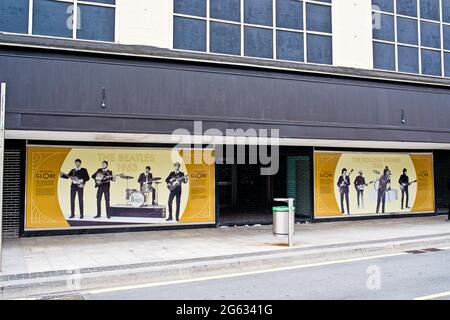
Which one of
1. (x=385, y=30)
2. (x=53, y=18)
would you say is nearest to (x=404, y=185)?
(x=385, y=30)

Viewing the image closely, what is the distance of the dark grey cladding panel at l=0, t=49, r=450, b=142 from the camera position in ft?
33.5

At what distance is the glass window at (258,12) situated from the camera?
42.0 ft

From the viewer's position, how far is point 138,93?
434 inches

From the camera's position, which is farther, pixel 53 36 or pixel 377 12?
pixel 377 12

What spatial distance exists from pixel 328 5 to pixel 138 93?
6745mm

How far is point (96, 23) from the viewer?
11188 mm

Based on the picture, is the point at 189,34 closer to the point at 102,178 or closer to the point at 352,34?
the point at 102,178

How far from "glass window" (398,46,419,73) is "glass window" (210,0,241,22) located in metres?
5.82

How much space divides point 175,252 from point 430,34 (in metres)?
11.7

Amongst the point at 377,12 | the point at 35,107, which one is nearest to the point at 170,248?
the point at 35,107

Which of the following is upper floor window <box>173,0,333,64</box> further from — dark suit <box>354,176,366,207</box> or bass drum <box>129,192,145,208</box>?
dark suit <box>354,176,366,207</box>

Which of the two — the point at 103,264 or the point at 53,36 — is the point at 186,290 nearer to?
the point at 103,264

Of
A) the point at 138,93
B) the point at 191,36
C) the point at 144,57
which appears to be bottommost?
the point at 138,93
